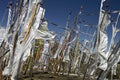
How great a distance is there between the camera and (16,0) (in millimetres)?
11211

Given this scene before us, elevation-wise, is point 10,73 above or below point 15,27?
below

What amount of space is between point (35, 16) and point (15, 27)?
2.55 ft

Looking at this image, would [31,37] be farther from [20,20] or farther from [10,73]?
[10,73]

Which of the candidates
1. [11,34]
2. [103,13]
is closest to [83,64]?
[103,13]

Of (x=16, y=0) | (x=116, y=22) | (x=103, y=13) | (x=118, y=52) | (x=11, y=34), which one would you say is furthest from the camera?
(x=116, y=22)

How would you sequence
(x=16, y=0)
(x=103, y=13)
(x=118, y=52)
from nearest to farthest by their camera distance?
1. (x=118, y=52)
2. (x=16, y=0)
3. (x=103, y=13)

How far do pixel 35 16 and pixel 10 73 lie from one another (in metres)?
2.08

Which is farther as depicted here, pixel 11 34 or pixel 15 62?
pixel 11 34

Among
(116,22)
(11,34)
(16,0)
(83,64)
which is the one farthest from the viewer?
(83,64)

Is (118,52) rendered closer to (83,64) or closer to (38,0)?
(38,0)

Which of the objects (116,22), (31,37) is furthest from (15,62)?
(116,22)

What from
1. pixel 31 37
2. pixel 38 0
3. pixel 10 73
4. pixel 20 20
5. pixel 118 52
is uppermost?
pixel 38 0

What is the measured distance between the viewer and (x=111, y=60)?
26.4 feet

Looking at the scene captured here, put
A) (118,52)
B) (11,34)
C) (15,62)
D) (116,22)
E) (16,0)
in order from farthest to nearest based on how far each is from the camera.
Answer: (116,22) < (16,0) < (11,34) < (15,62) < (118,52)
